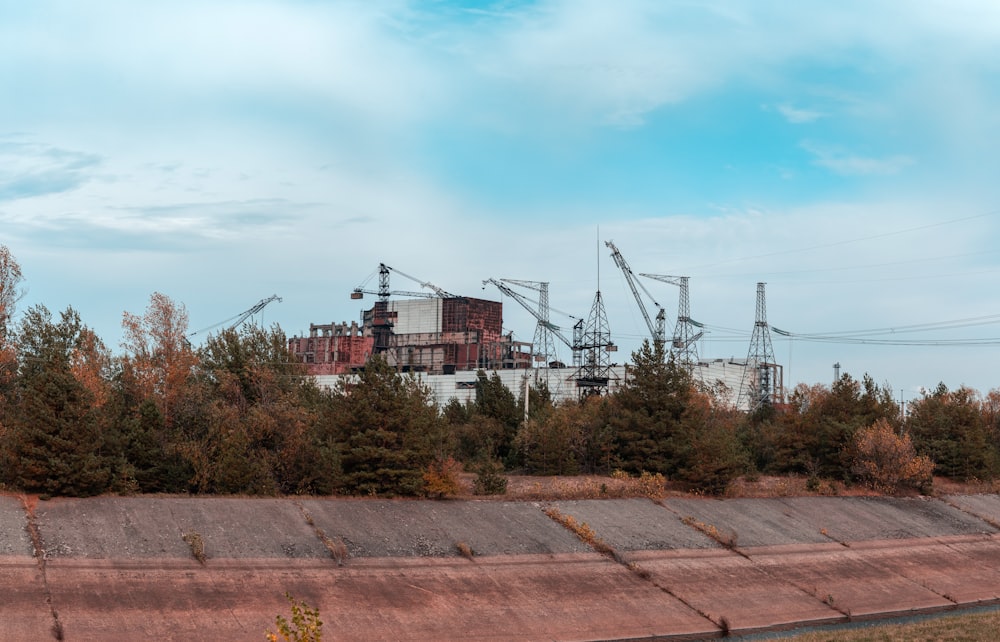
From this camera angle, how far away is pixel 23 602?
34.9 meters

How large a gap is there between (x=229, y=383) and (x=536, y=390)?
48278 mm

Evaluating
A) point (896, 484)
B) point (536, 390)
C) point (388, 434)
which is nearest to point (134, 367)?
point (388, 434)

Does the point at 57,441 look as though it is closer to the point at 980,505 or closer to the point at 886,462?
the point at 886,462

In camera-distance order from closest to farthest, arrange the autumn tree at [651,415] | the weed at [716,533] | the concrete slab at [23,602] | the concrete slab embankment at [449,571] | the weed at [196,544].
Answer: the concrete slab at [23,602], the concrete slab embankment at [449,571], the weed at [196,544], the weed at [716,533], the autumn tree at [651,415]

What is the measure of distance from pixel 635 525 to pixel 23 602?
107ft

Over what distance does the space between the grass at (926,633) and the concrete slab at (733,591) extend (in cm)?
316

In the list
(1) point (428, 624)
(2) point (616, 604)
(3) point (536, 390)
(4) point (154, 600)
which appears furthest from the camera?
(3) point (536, 390)

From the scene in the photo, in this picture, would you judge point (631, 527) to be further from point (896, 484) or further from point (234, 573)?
point (896, 484)

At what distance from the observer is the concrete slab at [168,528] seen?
134 feet

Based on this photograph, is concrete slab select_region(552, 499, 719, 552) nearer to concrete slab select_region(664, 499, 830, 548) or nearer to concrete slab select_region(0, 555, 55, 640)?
concrete slab select_region(664, 499, 830, 548)

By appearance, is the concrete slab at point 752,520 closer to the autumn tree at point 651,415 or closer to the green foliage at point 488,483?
the autumn tree at point 651,415

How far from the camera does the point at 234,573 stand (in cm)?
4106

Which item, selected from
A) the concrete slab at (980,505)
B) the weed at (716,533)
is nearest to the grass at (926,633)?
the weed at (716,533)

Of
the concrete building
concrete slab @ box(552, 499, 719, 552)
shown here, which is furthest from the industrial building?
concrete slab @ box(552, 499, 719, 552)
